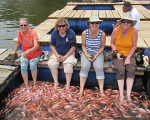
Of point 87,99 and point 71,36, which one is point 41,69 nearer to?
point 71,36

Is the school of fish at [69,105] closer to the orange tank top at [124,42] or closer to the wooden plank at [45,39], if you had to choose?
the orange tank top at [124,42]

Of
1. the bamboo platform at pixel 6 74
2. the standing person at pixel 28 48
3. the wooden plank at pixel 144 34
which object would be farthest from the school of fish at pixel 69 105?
the wooden plank at pixel 144 34

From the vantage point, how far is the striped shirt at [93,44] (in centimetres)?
386

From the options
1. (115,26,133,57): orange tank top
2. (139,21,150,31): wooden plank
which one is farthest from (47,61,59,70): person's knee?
(139,21,150,31): wooden plank

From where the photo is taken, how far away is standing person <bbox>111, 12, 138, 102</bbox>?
361cm

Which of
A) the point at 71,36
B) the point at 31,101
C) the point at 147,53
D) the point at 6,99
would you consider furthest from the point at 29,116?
the point at 147,53

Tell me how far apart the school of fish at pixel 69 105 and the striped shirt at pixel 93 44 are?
1.15m

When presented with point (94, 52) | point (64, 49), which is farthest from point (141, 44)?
point (64, 49)

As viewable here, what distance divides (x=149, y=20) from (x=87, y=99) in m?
5.18

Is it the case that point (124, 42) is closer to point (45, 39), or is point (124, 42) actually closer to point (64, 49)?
point (64, 49)

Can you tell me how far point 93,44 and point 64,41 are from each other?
2.70 ft

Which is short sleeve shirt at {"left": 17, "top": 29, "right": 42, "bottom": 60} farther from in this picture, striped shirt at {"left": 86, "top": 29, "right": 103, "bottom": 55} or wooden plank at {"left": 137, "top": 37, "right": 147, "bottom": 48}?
wooden plank at {"left": 137, "top": 37, "right": 147, "bottom": 48}

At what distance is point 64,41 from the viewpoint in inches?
161

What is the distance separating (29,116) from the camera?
11.2 feet
